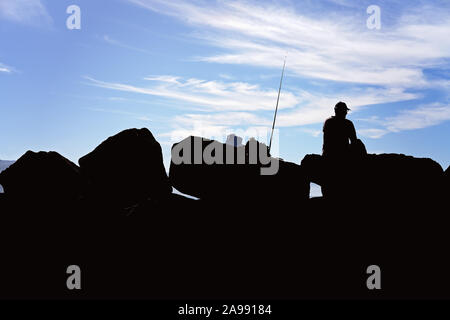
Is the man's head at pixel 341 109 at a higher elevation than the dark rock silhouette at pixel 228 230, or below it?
higher

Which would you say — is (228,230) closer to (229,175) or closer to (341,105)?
(229,175)

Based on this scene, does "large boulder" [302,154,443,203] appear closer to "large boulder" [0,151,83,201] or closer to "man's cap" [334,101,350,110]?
"man's cap" [334,101,350,110]

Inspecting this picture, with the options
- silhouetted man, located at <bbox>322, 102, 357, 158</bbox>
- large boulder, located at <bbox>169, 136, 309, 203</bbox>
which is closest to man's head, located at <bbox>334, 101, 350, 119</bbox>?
silhouetted man, located at <bbox>322, 102, 357, 158</bbox>

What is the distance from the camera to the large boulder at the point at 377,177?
14297 millimetres

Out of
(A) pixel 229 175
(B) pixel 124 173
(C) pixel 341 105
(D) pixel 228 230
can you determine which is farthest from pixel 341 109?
Answer: (B) pixel 124 173

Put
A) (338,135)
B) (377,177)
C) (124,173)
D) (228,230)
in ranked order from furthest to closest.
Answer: (124,173)
(377,177)
(338,135)
(228,230)

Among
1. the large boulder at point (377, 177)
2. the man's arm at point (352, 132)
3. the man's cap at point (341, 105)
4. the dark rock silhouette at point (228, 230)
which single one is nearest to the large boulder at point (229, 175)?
the dark rock silhouette at point (228, 230)

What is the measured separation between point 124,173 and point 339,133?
6.47 metres

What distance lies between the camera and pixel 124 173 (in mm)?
14719

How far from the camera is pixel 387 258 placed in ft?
45.7

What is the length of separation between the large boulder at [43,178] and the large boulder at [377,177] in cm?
710

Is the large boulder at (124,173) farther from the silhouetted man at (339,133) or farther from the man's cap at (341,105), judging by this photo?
the man's cap at (341,105)

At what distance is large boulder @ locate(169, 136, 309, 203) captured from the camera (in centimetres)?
1427
